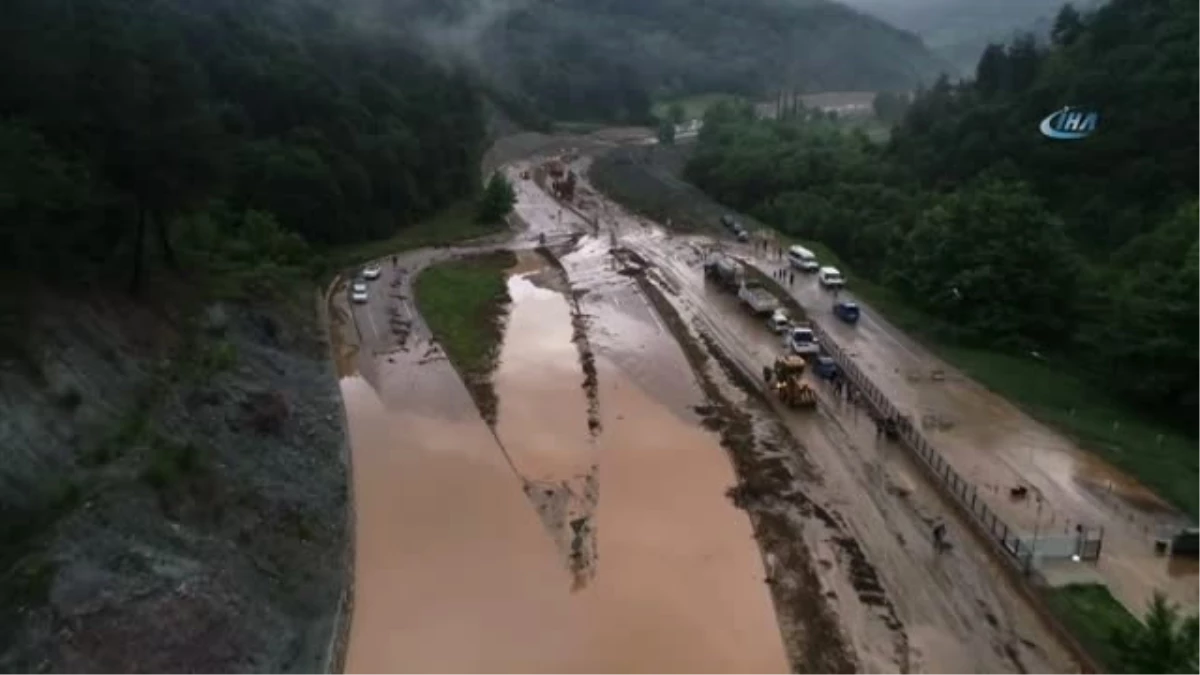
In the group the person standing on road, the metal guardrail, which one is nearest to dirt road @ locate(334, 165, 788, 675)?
the person standing on road

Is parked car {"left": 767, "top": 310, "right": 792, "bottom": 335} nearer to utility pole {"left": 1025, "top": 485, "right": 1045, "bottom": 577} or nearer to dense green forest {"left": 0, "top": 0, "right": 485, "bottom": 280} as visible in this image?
utility pole {"left": 1025, "top": 485, "right": 1045, "bottom": 577}

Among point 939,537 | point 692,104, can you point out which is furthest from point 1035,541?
point 692,104

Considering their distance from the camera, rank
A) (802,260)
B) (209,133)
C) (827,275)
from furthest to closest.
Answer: (802,260) < (827,275) < (209,133)

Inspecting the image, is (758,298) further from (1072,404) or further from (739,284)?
(1072,404)

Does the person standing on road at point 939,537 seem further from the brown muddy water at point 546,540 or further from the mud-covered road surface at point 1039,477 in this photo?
the brown muddy water at point 546,540

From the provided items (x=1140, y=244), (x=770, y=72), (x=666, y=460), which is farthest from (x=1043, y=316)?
(x=770, y=72)
